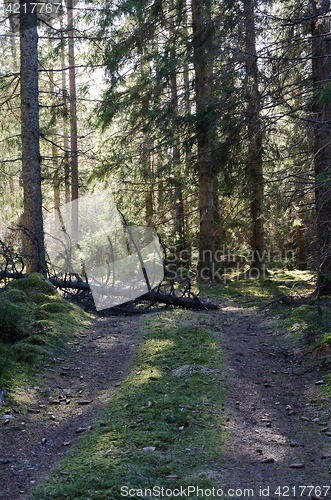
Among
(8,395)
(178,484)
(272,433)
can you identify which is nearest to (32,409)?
(8,395)

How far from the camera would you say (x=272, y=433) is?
3.86m

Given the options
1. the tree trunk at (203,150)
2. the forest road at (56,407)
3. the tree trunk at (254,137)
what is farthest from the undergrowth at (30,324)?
the tree trunk at (203,150)

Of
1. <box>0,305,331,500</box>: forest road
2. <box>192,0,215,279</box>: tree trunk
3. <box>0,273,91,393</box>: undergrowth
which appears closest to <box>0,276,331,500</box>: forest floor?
<box>0,305,331,500</box>: forest road

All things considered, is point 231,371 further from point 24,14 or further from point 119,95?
point 119,95

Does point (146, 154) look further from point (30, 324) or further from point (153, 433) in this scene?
point (153, 433)

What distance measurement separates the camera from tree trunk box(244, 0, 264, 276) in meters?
9.46

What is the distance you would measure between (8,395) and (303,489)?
10.4 feet

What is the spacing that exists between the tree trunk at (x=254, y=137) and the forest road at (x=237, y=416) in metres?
4.45

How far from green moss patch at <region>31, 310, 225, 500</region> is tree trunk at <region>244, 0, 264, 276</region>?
4784 mm

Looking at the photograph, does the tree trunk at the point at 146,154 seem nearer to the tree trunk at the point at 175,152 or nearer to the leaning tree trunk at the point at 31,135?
the tree trunk at the point at 175,152

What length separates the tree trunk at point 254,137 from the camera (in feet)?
31.0

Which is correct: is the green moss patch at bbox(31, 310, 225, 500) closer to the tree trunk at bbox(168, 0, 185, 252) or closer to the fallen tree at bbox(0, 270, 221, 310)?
the fallen tree at bbox(0, 270, 221, 310)

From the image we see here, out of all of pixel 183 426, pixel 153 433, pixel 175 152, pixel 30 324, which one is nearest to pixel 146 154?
pixel 175 152

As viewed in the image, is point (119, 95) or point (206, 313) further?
point (119, 95)
